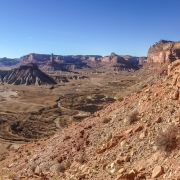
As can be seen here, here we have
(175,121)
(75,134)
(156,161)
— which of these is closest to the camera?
(156,161)

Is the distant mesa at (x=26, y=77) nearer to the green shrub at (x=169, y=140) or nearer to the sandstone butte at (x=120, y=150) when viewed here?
the sandstone butte at (x=120, y=150)

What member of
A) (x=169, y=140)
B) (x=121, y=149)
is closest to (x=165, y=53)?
(x=121, y=149)

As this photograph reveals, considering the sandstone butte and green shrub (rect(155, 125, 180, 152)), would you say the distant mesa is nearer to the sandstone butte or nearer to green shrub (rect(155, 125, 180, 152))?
the sandstone butte

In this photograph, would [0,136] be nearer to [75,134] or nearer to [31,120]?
[31,120]

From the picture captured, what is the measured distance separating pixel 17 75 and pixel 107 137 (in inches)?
5661

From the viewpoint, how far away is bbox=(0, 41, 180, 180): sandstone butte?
9.02 metres

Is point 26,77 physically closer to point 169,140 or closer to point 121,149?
point 121,149

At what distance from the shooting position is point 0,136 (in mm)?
40750

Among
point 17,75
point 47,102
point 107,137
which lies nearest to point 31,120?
point 47,102

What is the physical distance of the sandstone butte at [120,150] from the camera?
902 cm

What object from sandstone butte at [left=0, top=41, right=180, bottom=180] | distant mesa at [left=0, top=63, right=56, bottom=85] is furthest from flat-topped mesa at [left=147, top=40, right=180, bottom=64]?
sandstone butte at [left=0, top=41, right=180, bottom=180]

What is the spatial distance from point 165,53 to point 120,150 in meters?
135

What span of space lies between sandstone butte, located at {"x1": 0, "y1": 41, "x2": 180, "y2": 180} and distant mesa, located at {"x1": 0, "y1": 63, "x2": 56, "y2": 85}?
403 ft

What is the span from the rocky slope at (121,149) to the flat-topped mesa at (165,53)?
4454 inches
